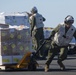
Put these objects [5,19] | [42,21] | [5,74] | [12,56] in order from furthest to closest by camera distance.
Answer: [5,19], [42,21], [12,56], [5,74]

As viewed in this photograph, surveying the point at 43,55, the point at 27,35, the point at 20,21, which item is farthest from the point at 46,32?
the point at 27,35

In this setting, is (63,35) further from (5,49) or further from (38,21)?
(38,21)

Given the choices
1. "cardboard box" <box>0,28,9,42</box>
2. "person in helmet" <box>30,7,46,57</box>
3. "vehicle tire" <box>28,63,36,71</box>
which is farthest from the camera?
"person in helmet" <box>30,7,46,57</box>

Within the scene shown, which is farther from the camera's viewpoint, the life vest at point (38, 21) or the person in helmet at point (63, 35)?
the life vest at point (38, 21)

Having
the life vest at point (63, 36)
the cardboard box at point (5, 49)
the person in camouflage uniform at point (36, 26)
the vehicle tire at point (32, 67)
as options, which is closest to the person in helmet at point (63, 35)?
the life vest at point (63, 36)

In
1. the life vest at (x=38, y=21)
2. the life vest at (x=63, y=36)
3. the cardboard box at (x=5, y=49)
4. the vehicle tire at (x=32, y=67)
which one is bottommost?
the vehicle tire at (x=32, y=67)

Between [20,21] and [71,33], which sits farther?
[20,21]

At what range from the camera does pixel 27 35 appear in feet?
46.1

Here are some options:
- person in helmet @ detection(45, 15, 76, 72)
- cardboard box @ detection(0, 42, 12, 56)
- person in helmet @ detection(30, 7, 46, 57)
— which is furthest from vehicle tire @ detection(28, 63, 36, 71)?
person in helmet @ detection(30, 7, 46, 57)

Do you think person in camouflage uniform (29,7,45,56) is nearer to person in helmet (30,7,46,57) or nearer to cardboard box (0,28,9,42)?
person in helmet (30,7,46,57)

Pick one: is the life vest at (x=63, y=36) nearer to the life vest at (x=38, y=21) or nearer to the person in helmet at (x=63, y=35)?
the person in helmet at (x=63, y=35)

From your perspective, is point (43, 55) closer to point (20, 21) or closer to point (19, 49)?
point (19, 49)

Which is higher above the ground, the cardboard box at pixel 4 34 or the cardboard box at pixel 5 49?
the cardboard box at pixel 4 34

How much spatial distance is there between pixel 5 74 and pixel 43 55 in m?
5.51
